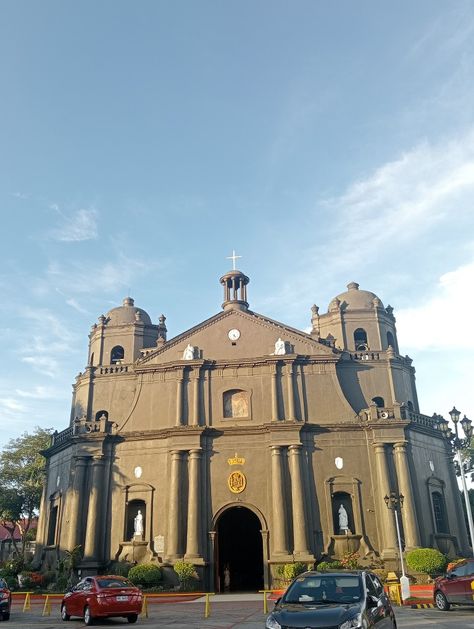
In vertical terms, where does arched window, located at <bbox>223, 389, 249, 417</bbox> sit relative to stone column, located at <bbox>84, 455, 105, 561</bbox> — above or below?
above

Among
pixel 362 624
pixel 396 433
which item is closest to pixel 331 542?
pixel 396 433

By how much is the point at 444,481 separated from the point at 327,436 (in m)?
7.65

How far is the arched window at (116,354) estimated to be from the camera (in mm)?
37188

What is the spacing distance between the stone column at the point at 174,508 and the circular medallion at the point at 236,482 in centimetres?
270

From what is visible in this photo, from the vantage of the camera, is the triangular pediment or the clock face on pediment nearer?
the triangular pediment

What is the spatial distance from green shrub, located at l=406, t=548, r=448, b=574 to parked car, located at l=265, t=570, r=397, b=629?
55.6ft

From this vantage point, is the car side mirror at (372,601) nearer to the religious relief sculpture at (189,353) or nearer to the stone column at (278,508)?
the stone column at (278,508)

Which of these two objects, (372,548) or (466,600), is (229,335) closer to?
(372,548)

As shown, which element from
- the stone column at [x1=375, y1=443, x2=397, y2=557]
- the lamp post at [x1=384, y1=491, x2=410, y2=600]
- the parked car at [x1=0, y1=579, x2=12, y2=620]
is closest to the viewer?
the parked car at [x1=0, y1=579, x2=12, y2=620]

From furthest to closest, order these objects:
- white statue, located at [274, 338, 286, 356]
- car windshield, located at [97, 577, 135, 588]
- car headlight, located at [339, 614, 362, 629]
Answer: white statue, located at [274, 338, 286, 356] < car windshield, located at [97, 577, 135, 588] < car headlight, located at [339, 614, 362, 629]

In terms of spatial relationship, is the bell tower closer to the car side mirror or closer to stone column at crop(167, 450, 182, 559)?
stone column at crop(167, 450, 182, 559)

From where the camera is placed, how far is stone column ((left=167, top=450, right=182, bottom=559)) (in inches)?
1120

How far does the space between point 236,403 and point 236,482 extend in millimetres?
4470

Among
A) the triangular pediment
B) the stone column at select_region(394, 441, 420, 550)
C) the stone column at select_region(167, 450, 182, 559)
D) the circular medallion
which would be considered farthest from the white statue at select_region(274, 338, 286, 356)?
the stone column at select_region(394, 441, 420, 550)
